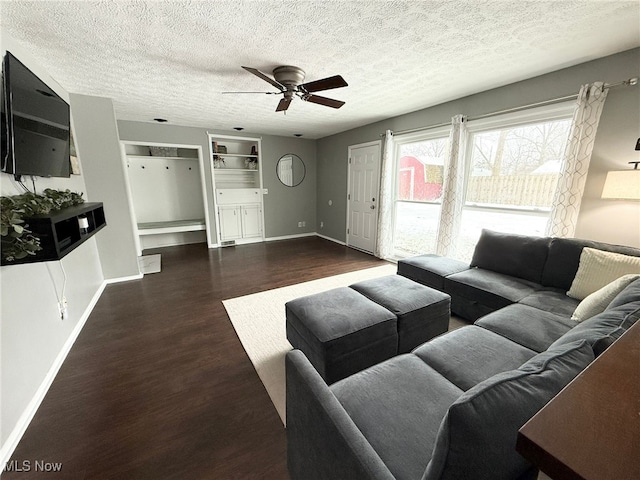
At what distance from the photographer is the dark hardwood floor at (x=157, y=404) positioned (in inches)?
50.8

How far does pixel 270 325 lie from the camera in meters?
2.51

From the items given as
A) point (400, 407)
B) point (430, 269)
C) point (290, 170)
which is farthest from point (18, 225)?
point (290, 170)

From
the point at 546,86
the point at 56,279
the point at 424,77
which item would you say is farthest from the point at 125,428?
the point at 546,86

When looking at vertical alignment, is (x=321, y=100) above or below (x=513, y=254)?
above

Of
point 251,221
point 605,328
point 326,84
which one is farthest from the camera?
point 251,221

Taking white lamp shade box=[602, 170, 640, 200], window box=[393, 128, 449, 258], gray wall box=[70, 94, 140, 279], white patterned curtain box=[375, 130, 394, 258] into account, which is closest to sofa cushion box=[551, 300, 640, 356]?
white lamp shade box=[602, 170, 640, 200]

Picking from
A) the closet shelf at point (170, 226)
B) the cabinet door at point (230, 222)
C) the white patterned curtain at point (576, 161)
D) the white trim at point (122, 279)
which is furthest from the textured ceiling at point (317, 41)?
the cabinet door at point (230, 222)

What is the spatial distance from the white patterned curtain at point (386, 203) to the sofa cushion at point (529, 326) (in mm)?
2755

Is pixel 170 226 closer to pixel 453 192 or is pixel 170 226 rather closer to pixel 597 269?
pixel 453 192

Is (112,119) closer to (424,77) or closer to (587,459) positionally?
(424,77)

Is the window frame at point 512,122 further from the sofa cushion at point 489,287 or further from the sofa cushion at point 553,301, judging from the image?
the sofa cushion at point 553,301

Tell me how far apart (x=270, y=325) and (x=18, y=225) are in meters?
1.83

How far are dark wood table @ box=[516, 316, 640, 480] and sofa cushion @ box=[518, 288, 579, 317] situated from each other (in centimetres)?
156

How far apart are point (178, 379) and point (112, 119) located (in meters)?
3.13
